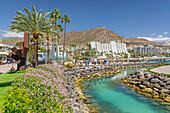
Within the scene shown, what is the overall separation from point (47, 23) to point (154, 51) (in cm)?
17938

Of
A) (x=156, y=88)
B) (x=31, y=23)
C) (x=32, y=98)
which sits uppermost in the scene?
(x=31, y=23)

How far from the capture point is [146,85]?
16.6 meters

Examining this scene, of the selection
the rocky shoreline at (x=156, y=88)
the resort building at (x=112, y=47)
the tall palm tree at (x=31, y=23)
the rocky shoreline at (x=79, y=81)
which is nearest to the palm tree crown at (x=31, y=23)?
the tall palm tree at (x=31, y=23)

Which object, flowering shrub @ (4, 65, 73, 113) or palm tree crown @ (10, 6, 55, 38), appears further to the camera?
palm tree crown @ (10, 6, 55, 38)

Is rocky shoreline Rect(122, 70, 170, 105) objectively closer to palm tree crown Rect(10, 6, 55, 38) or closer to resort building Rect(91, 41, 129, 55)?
palm tree crown Rect(10, 6, 55, 38)

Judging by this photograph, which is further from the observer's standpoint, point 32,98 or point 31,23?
point 31,23

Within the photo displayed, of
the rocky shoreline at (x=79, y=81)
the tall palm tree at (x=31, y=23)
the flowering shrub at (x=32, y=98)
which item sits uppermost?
the tall palm tree at (x=31, y=23)

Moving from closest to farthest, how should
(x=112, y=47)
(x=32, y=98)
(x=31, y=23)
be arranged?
1. (x=32, y=98)
2. (x=31, y=23)
3. (x=112, y=47)

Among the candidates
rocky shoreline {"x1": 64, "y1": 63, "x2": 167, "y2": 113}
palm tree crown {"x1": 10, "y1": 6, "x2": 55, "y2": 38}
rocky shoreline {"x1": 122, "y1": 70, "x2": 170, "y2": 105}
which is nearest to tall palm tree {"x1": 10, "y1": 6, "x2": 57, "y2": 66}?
palm tree crown {"x1": 10, "y1": 6, "x2": 55, "y2": 38}

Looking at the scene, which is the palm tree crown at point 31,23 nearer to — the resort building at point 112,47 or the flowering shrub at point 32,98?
the flowering shrub at point 32,98

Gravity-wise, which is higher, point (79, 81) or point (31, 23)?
point (31, 23)

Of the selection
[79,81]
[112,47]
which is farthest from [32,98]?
[112,47]

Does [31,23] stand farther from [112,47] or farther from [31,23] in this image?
[112,47]

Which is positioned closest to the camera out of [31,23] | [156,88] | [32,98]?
[32,98]
